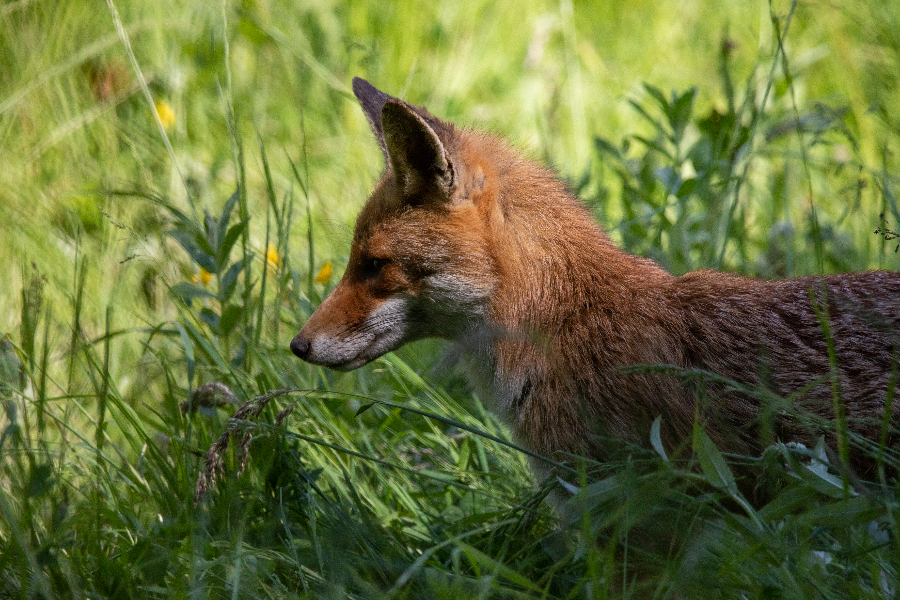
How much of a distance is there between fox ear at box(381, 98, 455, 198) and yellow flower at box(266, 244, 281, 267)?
28.0 inches

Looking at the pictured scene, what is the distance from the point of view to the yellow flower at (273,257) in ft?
11.0

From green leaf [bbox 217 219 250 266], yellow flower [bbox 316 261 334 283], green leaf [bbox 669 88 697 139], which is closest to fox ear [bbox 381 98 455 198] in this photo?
green leaf [bbox 217 219 250 266]

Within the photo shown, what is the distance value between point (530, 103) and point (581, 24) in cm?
133

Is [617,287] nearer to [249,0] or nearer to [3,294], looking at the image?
[3,294]

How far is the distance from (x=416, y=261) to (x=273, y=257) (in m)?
1.56

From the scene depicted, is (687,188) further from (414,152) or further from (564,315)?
(414,152)

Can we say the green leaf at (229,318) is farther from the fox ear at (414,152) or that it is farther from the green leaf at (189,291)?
the fox ear at (414,152)

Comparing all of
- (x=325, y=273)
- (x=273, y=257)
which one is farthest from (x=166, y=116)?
(x=325, y=273)

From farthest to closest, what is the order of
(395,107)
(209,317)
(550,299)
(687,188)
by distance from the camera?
(687,188) < (209,317) < (550,299) < (395,107)

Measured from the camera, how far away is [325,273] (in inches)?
161

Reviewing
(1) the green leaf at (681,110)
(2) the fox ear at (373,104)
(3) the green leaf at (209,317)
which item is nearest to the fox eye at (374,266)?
(2) the fox ear at (373,104)

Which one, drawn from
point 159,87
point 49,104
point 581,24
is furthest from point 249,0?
point 581,24

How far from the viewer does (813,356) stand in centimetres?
254

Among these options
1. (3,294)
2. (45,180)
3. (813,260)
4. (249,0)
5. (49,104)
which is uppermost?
(249,0)
